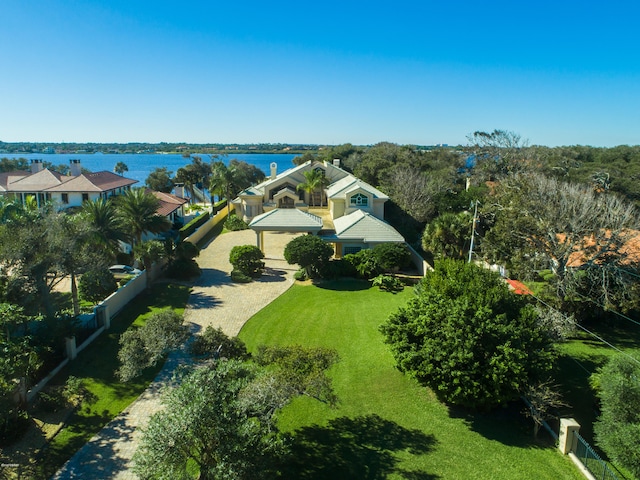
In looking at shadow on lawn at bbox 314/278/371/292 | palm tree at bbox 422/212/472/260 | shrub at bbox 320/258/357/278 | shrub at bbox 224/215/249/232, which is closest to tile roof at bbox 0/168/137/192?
shrub at bbox 224/215/249/232

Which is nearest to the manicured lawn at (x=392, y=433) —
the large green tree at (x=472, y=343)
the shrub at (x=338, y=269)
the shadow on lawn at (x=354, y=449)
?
the shadow on lawn at (x=354, y=449)

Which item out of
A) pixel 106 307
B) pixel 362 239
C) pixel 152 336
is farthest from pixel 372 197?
pixel 152 336

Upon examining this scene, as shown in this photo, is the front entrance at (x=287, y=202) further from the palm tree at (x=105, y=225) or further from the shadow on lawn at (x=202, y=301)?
the palm tree at (x=105, y=225)

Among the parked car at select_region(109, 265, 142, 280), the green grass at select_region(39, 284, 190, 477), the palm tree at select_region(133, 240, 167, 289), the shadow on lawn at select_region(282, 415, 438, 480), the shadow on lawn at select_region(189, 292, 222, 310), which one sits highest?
the palm tree at select_region(133, 240, 167, 289)

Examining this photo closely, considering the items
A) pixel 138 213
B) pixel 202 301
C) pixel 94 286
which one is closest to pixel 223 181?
pixel 138 213

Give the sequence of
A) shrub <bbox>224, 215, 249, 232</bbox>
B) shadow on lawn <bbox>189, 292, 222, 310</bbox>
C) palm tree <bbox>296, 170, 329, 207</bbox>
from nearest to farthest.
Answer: shadow on lawn <bbox>189, 292, 222, 310</bbox> < shrub <bbox>224, 215, 249, 232</bbox> < palm tree <bbox>296, 170, 329, 207</bbox>

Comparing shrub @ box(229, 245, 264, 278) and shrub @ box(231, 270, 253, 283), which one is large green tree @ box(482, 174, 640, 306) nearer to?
shrub @ box(229, 245, 264, 278)
